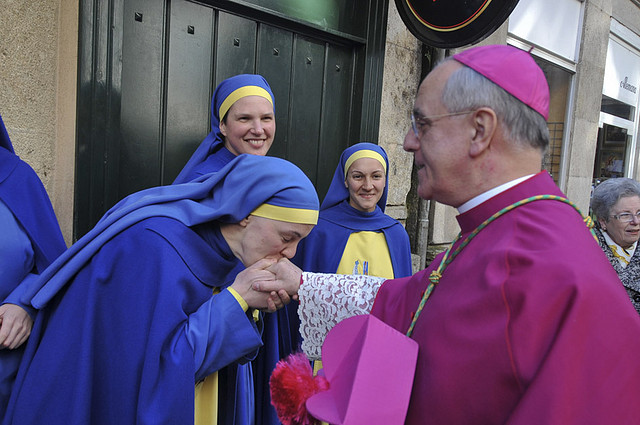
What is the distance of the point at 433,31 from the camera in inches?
169

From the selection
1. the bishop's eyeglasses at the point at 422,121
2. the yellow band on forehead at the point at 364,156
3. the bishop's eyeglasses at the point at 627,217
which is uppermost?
the bishop's eyeglasses at the point at 422,121

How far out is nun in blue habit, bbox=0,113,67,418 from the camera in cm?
218

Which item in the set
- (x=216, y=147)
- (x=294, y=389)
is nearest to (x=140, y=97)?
(x=216, y=147)

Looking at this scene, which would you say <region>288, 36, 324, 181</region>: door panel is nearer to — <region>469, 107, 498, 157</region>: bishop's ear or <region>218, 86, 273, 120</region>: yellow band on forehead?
<region>218, 86, 273, 120</region>: yellow band on forehead

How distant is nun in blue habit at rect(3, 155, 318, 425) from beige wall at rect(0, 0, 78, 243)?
1416mm

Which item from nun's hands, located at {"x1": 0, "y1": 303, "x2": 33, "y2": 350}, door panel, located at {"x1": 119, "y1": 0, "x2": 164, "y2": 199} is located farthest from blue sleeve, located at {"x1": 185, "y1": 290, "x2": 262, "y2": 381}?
door panel, located at {"x1": 119, "y1": 0, "x2": 164, "y2": 199}

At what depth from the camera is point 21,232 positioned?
7.53ft

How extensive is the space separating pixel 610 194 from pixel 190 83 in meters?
3.08

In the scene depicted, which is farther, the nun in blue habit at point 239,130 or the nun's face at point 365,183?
the nun's face at point 365,183

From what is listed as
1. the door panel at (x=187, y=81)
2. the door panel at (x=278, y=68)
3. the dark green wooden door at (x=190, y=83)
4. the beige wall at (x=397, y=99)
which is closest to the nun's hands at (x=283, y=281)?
the dark green wooden door at (x=190, y=83)

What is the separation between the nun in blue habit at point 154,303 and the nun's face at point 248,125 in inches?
42.1

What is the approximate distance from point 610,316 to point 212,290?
4.53 ft

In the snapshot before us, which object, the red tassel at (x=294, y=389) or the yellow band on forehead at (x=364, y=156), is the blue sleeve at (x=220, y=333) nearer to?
the red tassel at (x=294, y=389)

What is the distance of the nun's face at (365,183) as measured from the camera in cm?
359
